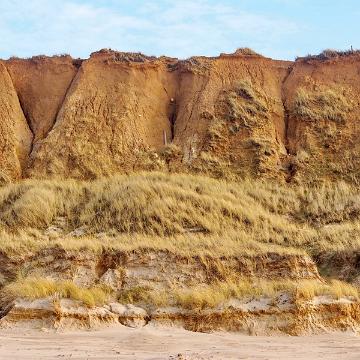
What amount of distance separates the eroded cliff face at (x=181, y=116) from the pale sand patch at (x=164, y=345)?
1120cm

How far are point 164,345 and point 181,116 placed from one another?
1541cm

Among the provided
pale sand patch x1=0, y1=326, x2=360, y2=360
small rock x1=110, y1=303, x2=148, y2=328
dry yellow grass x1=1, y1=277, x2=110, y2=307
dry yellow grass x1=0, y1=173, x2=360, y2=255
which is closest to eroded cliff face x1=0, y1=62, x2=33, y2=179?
dry yellow grass x1=0, y1=173, x2=360, y2=255

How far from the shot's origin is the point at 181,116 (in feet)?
82.0

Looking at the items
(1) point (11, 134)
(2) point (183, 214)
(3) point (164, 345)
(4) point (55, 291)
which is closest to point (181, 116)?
(1) point (11, 134)

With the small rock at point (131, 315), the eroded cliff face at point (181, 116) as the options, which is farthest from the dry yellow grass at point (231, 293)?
the eroded cliff face at point (181, 116)

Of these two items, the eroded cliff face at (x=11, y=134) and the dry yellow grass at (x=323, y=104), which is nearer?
the eroded cliff face at (x=11, y=134)

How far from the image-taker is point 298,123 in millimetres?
24641

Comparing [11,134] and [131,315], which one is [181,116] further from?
[131,315]

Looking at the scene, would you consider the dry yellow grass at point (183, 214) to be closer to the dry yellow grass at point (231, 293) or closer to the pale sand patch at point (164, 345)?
the dry yellow grass at point (231, 293)

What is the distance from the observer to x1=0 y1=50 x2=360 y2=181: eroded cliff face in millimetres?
22719

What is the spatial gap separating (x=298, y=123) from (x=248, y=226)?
7962mm

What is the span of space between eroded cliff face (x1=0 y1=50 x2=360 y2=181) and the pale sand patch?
11.2 metres

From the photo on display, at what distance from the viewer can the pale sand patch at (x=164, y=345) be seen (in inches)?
382

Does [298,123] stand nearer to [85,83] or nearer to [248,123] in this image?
[248,123]
